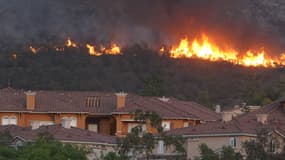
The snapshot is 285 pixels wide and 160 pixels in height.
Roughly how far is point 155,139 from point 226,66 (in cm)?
8633

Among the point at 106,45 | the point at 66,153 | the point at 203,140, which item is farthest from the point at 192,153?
the point at 106,45

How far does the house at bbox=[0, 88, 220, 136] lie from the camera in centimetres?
10169

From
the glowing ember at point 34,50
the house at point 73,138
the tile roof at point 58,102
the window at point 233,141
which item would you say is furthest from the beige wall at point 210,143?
the glowing ember at point 34,50

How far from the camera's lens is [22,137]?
83750 millimetres

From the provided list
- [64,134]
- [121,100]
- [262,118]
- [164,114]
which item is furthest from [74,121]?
[262,118]

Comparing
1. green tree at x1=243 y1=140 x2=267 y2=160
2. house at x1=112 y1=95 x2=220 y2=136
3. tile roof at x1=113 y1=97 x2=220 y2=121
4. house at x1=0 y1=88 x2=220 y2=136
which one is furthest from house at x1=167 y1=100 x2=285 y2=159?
house at x1=0 y1=88 x2=220 y2=136

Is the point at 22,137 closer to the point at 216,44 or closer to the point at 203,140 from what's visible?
the point at 203,140

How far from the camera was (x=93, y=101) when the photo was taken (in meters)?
105

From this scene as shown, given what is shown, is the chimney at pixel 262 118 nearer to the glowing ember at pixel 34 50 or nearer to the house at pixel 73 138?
the house at pixel 73 138

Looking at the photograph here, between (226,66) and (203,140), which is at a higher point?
(226,66)

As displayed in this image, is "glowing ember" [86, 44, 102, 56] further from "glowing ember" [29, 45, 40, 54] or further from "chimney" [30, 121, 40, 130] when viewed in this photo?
"chimney" [30, 121, 40, 130]

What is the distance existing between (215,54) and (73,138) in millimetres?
77022

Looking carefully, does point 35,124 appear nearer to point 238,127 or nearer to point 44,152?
point 238,127

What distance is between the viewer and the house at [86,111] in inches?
4003
